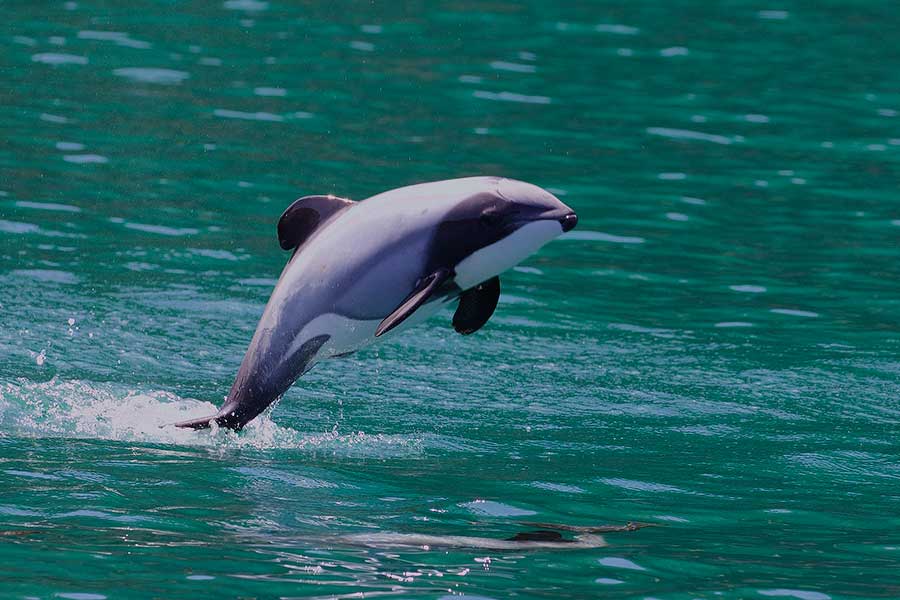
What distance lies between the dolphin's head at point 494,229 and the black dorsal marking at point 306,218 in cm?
62

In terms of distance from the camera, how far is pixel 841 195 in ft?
53.8

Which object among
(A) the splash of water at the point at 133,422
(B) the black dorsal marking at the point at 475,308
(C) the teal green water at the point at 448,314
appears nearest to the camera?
(C) the teal green water at the point at 448,314

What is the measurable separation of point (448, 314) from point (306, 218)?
16.7 feet

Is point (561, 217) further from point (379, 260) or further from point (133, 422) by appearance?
point (133, 422)

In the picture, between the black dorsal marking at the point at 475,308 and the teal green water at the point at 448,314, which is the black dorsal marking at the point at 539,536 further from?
the black dorsal marking at the point at 475,308

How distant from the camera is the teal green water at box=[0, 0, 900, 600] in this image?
675 cm

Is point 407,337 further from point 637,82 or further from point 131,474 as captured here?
point 637,82

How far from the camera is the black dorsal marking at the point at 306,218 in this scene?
7.80 meters

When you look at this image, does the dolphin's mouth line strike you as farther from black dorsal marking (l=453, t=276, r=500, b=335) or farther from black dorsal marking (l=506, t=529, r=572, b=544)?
black dorsal marking (l=506, t=529, r=572, b=544)

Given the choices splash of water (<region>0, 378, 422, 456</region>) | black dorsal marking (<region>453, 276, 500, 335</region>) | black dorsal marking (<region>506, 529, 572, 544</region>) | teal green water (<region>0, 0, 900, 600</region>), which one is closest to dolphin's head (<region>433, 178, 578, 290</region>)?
black dorsal marking (<region>453, 276, 500, 335</region>)

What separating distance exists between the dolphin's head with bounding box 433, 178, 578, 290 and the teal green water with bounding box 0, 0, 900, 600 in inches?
42.2

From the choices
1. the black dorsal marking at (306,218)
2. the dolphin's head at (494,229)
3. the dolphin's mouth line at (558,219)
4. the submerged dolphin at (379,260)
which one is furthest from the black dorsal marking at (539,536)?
the black dorsal marking at (306,218)

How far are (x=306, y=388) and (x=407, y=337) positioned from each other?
1518mm

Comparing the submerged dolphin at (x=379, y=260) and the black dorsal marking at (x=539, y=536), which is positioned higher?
the submerged dolphin at (x=379, y=260)
